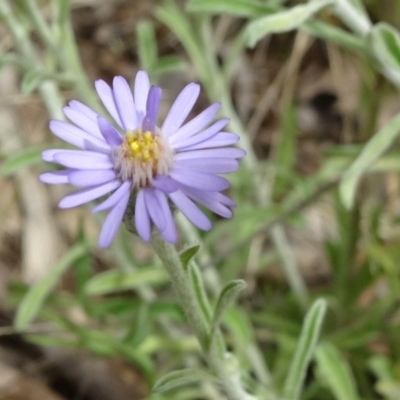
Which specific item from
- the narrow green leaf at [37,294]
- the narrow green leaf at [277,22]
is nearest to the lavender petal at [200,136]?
the narrow green leaf at [277,22]

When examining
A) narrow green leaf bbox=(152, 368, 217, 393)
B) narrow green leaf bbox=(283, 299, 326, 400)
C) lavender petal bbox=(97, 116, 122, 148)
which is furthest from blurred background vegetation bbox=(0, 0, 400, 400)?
lavender petal bbox=(97, 116, 122, 148)

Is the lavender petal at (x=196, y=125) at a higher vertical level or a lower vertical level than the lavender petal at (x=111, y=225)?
higher

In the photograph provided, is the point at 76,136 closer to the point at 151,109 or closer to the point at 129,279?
the point at 151,109

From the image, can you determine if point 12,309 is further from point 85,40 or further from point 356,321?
point 85,40

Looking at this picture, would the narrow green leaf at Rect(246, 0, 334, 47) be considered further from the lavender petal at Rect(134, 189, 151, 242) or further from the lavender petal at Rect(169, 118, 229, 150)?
the lavender petal at Rect(134, 189, 151, 242)

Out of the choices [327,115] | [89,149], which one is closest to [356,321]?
[327,115]

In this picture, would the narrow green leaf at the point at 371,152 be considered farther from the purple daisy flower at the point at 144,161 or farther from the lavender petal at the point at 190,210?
the lavender petal at the point at 190,210
